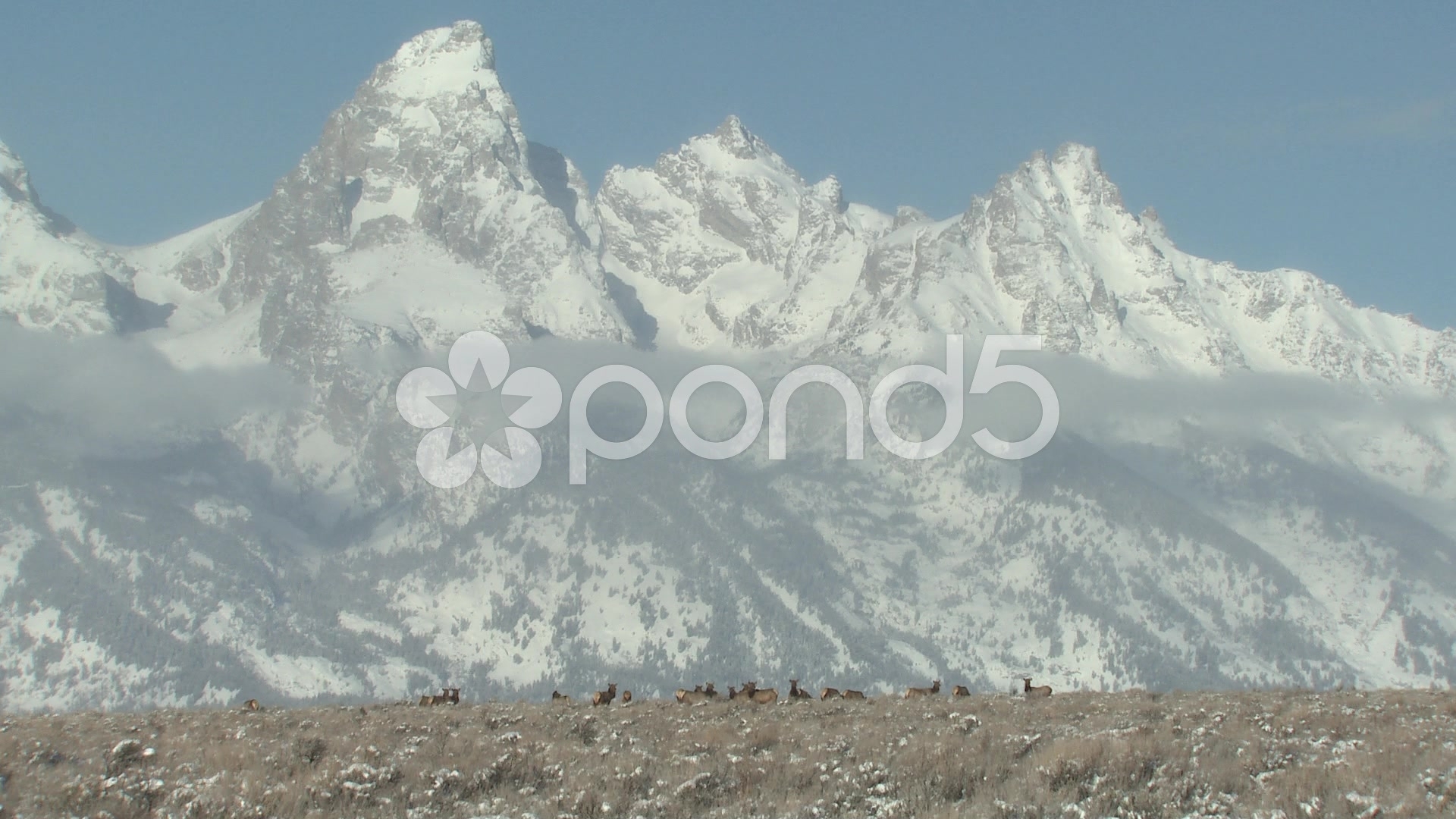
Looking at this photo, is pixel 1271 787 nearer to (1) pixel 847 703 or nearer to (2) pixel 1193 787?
(2) pixel 1193 787

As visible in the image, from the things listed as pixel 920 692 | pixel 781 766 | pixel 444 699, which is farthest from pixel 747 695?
pixel 781 766

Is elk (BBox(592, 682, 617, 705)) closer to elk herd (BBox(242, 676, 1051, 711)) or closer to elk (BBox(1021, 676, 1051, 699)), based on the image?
elk herd (BBox(242, 676, 1051, 711))

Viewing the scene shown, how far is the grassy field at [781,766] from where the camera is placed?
A: 26062 millimetres

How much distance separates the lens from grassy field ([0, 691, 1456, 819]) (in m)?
26.1

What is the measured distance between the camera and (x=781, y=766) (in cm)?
2978

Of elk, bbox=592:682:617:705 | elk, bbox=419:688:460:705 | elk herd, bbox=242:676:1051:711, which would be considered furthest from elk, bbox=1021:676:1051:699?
elk, bbox=419:688:460:705

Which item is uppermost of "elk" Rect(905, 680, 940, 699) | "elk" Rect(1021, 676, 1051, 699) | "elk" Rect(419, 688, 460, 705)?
"elk" Rect(1021, 676, 1051, 699)

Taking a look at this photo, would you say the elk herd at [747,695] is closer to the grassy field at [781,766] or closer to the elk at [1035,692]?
the elk at [1035,692]

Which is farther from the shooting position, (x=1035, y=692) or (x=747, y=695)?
(x=1035, y=692)

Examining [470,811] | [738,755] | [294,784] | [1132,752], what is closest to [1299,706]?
[1132,752]

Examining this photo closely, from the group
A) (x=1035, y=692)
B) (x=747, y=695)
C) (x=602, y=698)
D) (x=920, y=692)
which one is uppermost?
(x=1035, y=692)

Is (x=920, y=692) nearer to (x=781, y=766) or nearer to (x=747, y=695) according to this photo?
(x=747, y=695)

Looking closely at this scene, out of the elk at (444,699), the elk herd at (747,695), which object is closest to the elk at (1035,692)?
the elk herd at (747,695)

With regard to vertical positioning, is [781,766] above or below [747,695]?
above
